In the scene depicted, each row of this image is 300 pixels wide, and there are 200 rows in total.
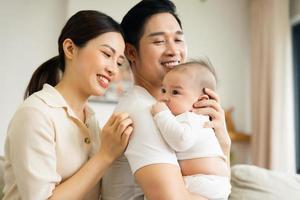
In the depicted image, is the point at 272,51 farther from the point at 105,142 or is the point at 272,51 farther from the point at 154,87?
the point at 105,142

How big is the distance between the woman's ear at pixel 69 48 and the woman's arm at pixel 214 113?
50 centimetres

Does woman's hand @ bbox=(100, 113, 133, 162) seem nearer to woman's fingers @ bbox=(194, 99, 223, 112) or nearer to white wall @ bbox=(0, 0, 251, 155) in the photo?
woman's fingers @ bbox=(194, 99, 223, 112)

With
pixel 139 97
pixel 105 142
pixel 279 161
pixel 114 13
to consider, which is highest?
pixel 114 13

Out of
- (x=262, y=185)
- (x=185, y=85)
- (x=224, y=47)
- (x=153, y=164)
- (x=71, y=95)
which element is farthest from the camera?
(x=224, y=47)

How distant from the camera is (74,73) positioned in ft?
4.44

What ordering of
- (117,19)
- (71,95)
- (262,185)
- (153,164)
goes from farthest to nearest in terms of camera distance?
1. (117,19)
2. (262,185)
3. (71,95)
4. (153,164)

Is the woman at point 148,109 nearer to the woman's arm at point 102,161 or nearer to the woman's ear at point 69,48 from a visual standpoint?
the woman's arm at point 102,161

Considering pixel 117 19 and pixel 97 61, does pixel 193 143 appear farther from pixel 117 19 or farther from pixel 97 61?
pixel 117 19

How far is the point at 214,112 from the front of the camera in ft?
4.22

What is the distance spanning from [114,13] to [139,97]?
2524 millimetres

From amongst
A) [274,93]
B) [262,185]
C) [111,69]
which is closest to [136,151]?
[111,69]

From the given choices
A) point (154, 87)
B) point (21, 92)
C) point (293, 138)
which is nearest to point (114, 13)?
point (21, 92)

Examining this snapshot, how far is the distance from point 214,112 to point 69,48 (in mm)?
584

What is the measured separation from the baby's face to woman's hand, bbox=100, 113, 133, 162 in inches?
7.3
